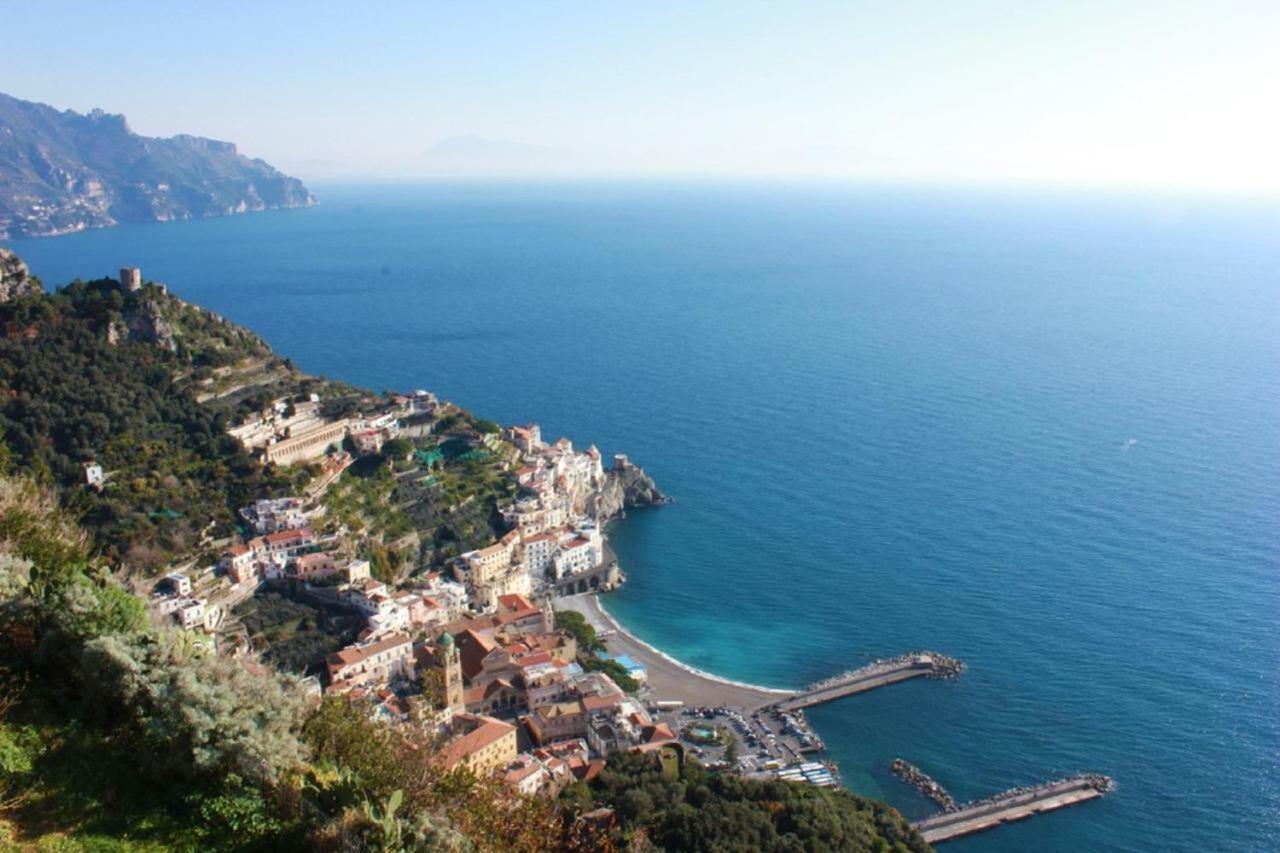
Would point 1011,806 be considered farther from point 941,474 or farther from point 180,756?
point 941,474

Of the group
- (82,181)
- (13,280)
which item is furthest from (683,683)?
(82,181)

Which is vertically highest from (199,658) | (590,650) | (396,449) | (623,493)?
(199,658)

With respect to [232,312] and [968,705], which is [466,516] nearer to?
[968,705]

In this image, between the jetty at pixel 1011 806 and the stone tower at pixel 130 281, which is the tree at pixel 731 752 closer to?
the jetty at pixel 1011 806

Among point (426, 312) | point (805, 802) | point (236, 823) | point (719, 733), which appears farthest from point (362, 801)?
point (426, 312)

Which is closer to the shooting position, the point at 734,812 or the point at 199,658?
the point at 199,658
